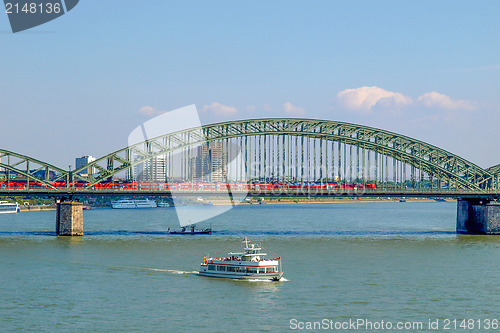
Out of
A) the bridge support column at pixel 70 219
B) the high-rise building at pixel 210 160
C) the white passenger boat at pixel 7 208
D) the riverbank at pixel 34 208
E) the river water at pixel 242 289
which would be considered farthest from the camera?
the riverbank at pixel 34 208

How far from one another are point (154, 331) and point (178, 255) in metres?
31.1

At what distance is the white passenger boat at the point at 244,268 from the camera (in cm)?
5606

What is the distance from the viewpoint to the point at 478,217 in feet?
350

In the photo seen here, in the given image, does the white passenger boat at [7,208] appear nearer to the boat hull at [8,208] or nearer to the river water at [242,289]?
the boat hull at [8,208]

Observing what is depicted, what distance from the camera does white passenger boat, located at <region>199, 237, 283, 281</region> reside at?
56.1m

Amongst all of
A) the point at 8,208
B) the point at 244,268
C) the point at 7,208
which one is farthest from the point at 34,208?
the point at 244,268

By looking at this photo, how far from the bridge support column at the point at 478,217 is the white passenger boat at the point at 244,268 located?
5434 cm

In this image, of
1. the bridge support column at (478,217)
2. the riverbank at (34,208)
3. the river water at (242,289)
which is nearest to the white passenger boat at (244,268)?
the river water at (242,289)

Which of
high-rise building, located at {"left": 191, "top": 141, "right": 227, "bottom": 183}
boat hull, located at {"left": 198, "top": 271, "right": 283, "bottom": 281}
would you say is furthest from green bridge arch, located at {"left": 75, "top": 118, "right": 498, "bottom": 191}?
boat hull, located at {"left": 198, "top": 271, "right": 283, "bottom": 281}

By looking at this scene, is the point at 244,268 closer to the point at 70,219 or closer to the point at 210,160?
the point at 70,219

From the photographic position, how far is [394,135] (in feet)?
379

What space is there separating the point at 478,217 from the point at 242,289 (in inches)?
2539

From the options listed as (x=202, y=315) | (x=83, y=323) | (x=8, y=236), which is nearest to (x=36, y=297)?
(x=83, y=323)

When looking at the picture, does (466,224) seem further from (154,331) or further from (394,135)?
(154,331)
